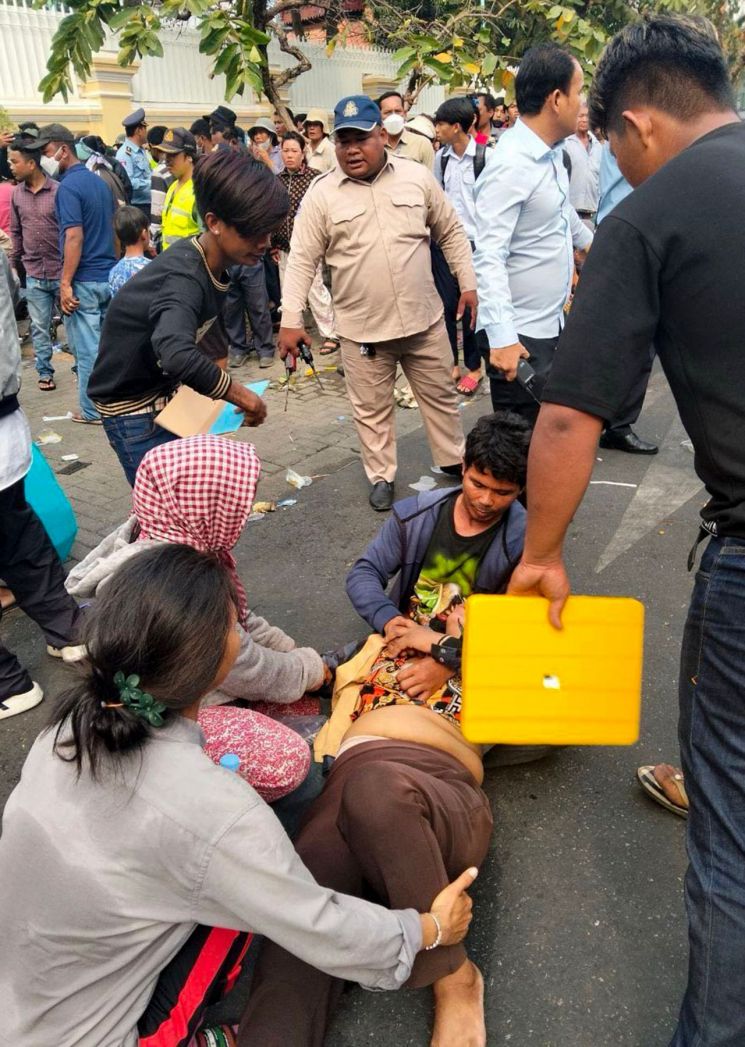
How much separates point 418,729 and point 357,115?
3030 millimetres

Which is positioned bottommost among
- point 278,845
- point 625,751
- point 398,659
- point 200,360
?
point 625,751

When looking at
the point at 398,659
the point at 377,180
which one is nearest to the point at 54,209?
the point at 377,180

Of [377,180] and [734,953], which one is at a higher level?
[377,180]

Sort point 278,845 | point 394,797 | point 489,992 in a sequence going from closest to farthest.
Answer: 1. point 278,845
2. point 394,797
3. point 489,992

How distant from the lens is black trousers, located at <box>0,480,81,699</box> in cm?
300

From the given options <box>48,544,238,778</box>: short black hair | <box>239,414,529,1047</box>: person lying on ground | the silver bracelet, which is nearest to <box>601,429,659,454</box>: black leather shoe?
<box>239,414,529,1047</box>: person lying on ground

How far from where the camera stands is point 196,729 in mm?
1574

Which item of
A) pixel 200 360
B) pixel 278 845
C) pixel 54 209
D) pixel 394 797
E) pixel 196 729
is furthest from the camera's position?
pixel 54 209

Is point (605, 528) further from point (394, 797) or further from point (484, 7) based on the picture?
point (484, 7)

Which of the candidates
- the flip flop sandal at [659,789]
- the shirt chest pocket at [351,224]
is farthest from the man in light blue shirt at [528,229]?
the flip flop sandal at [659,789]

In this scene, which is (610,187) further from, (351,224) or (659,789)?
(659,789)

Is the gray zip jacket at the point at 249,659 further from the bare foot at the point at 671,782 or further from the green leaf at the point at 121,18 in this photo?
the green leaf at the point at 121,18

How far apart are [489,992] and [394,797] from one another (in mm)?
591

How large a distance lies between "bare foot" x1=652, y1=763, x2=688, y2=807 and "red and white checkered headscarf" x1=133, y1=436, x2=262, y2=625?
1.45 m
